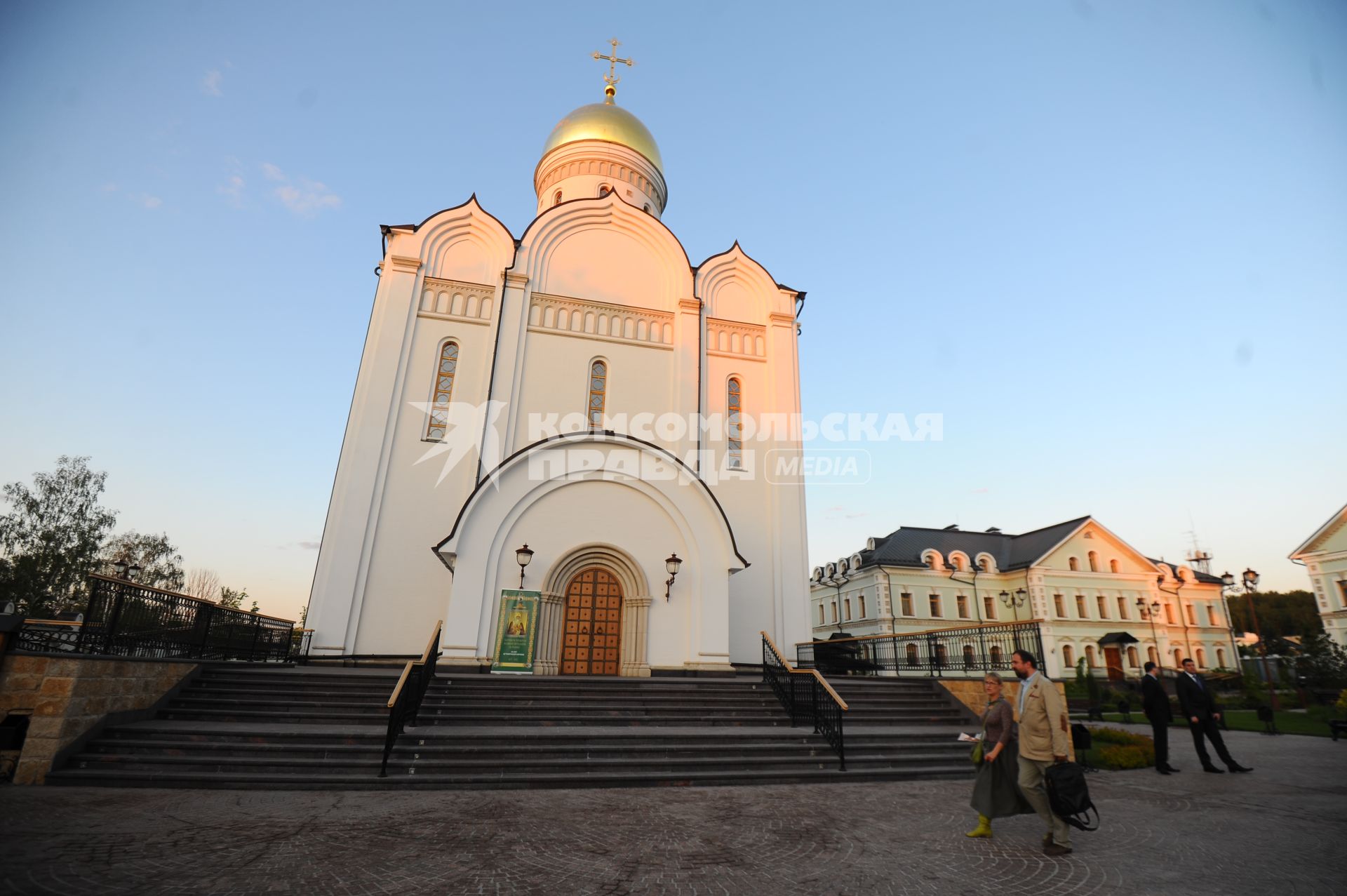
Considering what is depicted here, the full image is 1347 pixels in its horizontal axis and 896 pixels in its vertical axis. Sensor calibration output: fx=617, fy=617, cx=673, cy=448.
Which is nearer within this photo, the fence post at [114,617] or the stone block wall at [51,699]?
the stone block wall at [51,699]

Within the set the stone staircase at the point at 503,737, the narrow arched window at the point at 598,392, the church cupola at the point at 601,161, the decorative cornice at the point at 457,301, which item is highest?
the church cupola at the point at 601,161

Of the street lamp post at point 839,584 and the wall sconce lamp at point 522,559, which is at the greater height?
the street lamp post at point 839,584

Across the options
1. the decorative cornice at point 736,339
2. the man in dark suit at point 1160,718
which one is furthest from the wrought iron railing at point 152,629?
the man in dark suit at point 1160,718

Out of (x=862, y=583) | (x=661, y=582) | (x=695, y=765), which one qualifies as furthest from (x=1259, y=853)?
(x=862, y=583)

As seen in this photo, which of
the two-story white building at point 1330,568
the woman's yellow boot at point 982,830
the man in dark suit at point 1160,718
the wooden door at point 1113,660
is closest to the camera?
the woman's yellow boot at point 982,830

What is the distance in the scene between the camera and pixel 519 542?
45.8 feet

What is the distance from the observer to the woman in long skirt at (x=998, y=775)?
18.0 feet

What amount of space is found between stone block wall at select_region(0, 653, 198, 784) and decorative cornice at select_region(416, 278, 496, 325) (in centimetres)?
1136

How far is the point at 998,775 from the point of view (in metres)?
5.59

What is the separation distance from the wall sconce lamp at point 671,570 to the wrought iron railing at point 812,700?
2724 millimetres

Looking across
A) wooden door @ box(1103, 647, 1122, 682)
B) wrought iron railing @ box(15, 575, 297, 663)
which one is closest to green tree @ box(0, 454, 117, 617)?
wrought iron railing @ box(15, 575, 297, 663)

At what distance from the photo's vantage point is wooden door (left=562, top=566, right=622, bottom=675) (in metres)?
14.2

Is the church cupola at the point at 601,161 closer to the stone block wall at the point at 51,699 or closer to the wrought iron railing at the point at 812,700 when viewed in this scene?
the wrought iron railing at the point at 812,700

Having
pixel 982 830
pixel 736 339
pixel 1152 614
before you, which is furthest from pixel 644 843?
pixel 1152 614
